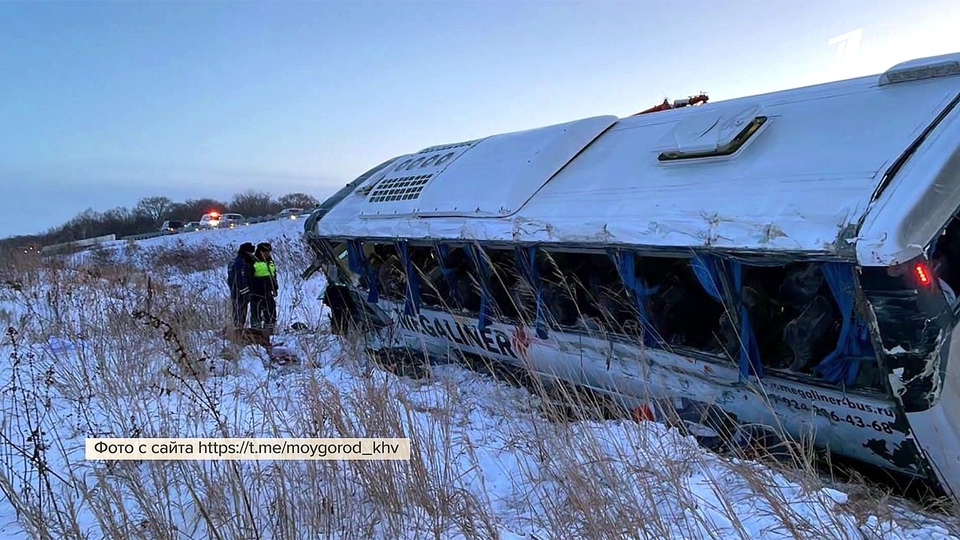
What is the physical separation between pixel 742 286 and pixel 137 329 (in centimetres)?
537


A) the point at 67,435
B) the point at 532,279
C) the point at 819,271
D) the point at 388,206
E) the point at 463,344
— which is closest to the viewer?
the point at 819,271

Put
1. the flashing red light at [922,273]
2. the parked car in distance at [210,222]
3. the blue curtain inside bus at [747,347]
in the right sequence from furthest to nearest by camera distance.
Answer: the parked car in distance at [210,222], the blue curtain inside bus at [747,347], the flashing red light at [922,273]

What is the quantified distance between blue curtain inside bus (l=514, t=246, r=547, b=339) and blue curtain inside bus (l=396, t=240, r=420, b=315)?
165cm

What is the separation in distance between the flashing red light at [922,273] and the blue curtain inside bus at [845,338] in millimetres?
277

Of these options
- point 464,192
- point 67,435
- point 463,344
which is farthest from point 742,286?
point 67,435

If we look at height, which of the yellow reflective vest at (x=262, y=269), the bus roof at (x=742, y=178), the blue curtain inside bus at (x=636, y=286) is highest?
the bus roof at (x=742, y=178)

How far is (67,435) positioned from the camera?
4078 millimetres

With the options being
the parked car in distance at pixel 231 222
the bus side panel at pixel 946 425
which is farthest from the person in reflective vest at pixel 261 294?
the parked car in distance at pixel 231 222

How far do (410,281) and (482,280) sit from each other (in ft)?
3.99

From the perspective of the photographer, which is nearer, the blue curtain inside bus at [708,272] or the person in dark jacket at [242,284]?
the blue curtain inside bus at [708,272]

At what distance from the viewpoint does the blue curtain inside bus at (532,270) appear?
5.02m

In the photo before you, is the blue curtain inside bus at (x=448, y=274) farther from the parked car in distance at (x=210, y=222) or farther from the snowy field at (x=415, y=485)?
the parked car in distance at (x=210, y=222)

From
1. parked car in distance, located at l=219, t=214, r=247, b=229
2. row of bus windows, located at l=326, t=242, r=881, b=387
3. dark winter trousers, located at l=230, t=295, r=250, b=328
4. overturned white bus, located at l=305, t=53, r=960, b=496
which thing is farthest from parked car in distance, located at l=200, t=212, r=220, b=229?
overturned white bus, located at l=305, t=53, r=960, b=496

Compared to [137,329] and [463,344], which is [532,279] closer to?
[463,344]
